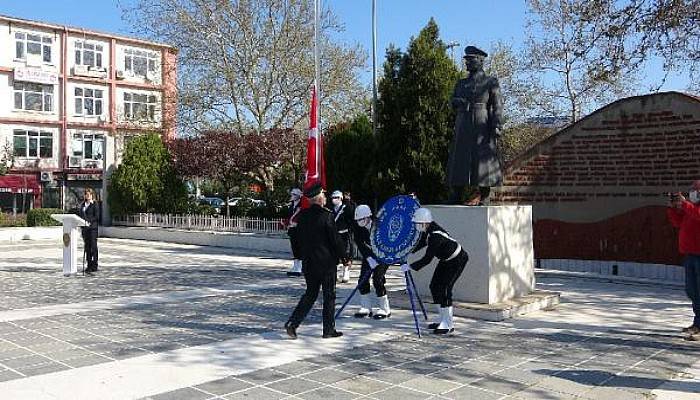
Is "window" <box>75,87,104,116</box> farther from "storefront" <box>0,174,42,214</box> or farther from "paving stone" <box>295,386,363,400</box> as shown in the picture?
"paving stone" <box>295,386,363,400</box>

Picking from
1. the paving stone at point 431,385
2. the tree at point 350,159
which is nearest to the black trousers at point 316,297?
the paving stone at point 431,385

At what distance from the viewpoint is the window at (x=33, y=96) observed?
42.6 m

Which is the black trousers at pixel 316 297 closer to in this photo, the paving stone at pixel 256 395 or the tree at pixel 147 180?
the paving stone at pixel 256 395

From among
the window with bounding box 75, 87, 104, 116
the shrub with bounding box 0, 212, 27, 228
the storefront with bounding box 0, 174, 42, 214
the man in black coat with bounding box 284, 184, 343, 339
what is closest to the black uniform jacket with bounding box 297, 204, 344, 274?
the man in black coat with bounding box 284, 184, 343, 339

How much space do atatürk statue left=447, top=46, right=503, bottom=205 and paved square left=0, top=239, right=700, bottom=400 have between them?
2.24m

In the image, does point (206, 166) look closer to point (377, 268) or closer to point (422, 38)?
point (422, 38)

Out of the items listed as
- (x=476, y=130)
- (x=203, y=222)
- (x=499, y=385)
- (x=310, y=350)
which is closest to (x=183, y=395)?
(x=310, y=350)

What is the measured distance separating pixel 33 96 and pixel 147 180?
2268 cm

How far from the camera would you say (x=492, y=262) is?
30.6 feet

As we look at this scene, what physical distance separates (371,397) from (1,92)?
43.3m

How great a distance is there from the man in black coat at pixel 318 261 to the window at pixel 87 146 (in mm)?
41707

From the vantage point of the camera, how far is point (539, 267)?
15156 millimetres

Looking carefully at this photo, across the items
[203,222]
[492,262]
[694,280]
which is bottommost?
[694,280]

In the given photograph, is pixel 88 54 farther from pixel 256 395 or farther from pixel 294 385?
pixel 256 395
